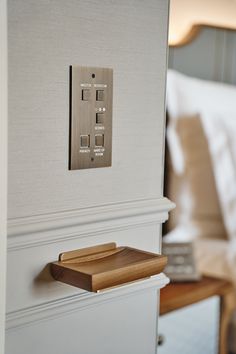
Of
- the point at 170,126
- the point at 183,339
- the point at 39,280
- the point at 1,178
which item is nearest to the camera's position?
the point at 1,178

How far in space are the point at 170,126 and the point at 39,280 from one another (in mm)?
1371

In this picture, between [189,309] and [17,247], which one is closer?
[17,247]

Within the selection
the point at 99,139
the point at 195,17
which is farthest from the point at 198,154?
the point at 99,139

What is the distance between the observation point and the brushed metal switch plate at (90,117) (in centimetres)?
79

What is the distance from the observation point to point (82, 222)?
0.81 m

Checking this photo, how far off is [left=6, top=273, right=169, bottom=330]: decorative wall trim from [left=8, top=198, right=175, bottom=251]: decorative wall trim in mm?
83

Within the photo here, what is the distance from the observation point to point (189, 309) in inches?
80.7

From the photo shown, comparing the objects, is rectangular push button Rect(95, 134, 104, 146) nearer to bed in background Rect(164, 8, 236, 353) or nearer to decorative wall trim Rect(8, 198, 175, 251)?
decorative wall trim Rect(8, 198, 175, 251)

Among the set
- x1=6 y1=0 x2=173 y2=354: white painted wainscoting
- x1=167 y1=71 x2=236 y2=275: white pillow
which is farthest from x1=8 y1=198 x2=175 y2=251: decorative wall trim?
x1=167 y1=71 x2=236 y2=275: white pillow

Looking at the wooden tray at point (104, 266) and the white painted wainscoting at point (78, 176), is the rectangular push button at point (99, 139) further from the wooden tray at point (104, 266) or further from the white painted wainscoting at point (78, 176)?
the wooden tray at point (104, 266)

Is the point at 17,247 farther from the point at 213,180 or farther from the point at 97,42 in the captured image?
the point at 213,180

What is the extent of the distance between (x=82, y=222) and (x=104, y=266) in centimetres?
6

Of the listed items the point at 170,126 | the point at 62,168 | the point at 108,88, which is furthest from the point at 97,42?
the point at 170,126

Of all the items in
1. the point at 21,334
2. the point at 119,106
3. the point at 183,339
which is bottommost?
the point at 183,339
